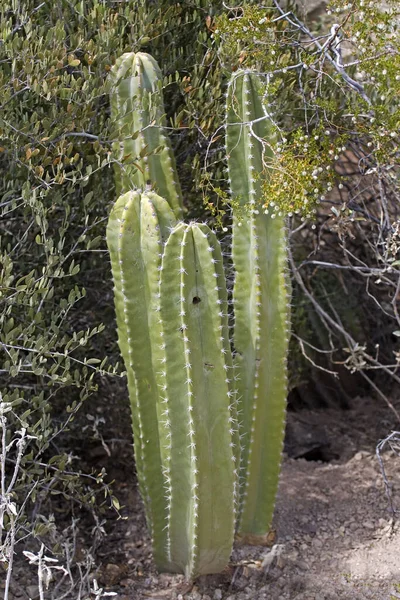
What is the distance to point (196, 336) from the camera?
243 cm

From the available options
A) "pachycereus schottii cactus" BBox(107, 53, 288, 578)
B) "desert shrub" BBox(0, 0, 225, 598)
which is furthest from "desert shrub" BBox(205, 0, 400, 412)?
"desert shrub" BBox(0, 0, 225, 598)

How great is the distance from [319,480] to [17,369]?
1654 millimetres

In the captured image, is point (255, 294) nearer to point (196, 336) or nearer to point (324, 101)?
point (196, 336)

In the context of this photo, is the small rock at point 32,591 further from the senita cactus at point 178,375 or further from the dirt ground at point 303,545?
the senita cactus at point 178,375

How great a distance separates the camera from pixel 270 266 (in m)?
2.80

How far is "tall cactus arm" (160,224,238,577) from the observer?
7.86 feet

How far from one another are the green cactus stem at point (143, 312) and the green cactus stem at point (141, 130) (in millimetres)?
258

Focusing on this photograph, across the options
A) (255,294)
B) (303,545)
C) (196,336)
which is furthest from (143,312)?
(303,545)

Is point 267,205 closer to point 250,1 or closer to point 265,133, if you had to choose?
point 265,133

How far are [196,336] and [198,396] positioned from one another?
0.65 ft

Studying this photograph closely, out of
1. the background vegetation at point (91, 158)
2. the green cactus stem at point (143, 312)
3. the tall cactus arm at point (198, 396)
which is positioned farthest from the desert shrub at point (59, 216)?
the tall cactus arm at point (198, 396)

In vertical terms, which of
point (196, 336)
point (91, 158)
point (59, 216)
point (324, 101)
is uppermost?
point (324, 101)

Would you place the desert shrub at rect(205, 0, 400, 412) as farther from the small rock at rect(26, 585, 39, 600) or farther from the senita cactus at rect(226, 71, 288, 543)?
the small rock at rect(26, 585, 39, 600)

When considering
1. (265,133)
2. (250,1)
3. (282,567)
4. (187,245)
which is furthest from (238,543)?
(250,1)
